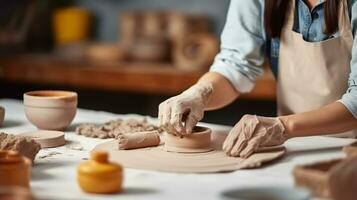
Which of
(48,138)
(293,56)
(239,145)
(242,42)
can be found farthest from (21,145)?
(293,56)

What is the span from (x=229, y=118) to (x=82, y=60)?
1.03 meters

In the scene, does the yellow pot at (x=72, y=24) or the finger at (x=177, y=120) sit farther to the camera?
the yellow pot at (x=72, y=24)

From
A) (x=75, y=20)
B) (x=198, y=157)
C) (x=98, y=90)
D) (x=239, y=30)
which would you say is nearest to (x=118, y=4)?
(x=75, y=20)

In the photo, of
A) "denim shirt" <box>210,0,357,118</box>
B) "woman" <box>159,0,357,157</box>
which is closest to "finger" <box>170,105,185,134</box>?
"woman" <box>159,0,357,157</box>

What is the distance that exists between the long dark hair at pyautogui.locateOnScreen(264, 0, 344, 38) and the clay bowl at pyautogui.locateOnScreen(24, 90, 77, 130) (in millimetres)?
721

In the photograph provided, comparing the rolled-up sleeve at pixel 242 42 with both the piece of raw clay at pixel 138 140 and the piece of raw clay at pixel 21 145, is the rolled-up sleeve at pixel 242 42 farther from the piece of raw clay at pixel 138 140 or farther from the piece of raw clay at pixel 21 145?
the piece of raw clay at pixel 21 145

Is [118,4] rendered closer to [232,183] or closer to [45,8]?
[45,8]

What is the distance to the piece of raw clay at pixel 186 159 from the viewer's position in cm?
176

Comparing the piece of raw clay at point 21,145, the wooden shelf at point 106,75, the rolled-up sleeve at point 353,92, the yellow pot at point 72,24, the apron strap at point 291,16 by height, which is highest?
the apron strap at point 291,16

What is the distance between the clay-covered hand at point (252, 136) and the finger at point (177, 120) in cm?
13

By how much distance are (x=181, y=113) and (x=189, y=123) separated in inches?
1.5

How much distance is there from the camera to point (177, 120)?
1954 millimetres

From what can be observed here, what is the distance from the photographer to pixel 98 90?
188 inches

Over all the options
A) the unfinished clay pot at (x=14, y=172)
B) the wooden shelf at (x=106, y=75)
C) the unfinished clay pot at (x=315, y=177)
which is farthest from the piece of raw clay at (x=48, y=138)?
the wooden shelf at (x=106, y=75)
